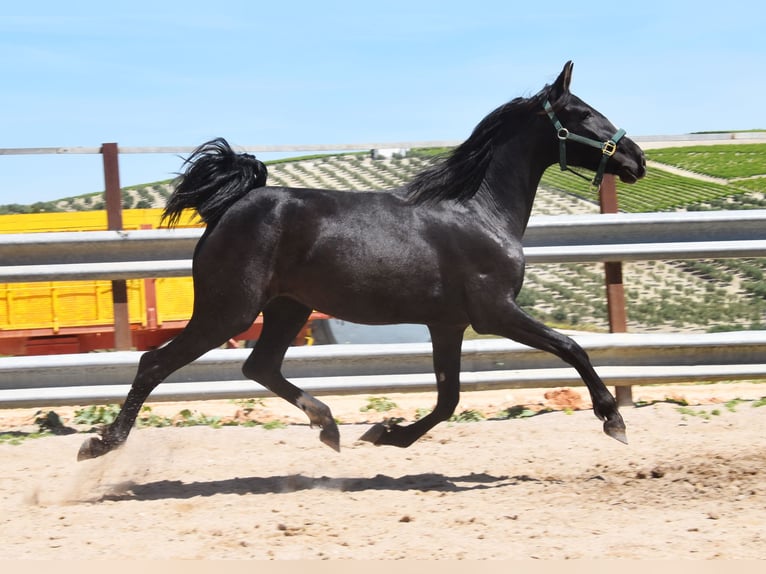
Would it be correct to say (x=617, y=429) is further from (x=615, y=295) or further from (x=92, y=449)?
(x=92, y=449)

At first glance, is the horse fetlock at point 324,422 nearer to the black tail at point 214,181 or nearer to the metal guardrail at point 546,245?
the black tail at point 214,181

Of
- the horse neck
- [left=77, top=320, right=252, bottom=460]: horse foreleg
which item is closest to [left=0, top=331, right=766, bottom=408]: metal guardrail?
[left=77, top=320, right=252, bottom=460]: horse foreleg

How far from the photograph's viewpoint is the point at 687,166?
8.63 meters

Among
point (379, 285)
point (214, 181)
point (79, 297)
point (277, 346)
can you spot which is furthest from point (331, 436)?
point (79, 297)

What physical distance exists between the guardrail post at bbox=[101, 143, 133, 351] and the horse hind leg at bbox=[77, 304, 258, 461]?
5.17ft

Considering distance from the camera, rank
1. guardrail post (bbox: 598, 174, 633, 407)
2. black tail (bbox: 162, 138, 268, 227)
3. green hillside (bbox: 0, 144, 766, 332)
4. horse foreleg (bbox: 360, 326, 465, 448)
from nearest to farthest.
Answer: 1. black tail (bbox: 162, 138, 268, 227)
2. horse foreleg (bbox: 360, 326, 465, 448)
3. guardrail post (bbox: 598, 174, 633, 407)
4. green hillside (bbox: 0, 144, 766, 332)

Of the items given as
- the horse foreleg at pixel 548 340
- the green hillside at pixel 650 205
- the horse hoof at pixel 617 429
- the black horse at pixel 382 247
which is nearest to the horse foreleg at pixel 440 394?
the black horse at pixel 382 247

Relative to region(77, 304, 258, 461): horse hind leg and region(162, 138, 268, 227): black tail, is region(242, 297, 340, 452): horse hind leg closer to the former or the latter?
region(77, 304, 258, 461): horse hind leg

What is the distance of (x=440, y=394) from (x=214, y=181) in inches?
69.3

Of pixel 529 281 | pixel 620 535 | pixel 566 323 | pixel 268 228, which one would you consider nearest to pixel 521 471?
pixel 620 535

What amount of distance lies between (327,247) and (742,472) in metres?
2.44

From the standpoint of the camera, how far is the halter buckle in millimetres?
5516

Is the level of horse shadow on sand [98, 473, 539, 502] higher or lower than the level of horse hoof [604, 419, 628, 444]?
lower

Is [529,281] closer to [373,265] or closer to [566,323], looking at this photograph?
[566,323]
